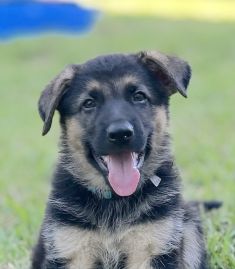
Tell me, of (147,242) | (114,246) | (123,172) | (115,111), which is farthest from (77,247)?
(115,111)

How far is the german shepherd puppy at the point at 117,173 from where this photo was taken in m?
4.36

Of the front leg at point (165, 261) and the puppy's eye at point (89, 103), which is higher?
the puppy's eye at point (89, 103)

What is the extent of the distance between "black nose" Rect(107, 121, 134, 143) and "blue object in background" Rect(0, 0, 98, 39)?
57.0 feet

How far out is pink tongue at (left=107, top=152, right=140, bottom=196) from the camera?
4.39m

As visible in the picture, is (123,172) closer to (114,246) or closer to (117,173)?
(117,173)

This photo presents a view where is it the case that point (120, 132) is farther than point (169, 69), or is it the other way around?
point (169, 69)

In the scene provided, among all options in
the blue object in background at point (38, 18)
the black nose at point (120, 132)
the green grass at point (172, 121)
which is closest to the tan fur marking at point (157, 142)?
the black nose at point (120, 132)

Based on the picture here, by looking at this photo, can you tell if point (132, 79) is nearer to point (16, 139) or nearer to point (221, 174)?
point (221, 174)

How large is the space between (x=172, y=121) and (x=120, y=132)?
23.0 ft

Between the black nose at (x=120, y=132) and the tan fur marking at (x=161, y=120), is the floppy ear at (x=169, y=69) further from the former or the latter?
the black nose at (x=120, y=132)

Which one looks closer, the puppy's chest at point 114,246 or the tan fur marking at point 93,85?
the puppy's chest at point 114,246

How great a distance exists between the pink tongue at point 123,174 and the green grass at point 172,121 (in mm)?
1079

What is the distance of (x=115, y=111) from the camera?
14.4 feet

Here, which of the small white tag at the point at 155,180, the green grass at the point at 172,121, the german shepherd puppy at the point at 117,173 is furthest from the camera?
the green grass at the point at 172,121
